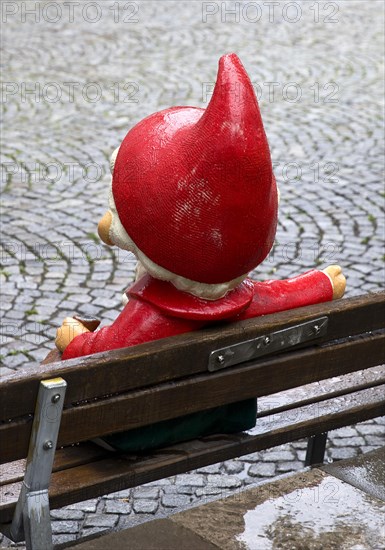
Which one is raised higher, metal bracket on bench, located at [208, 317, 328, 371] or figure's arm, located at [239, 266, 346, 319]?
figure's arm, located at [239, 266, 346, 319]

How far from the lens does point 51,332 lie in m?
5.63

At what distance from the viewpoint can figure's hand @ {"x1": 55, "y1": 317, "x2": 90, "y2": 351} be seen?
3375 mm

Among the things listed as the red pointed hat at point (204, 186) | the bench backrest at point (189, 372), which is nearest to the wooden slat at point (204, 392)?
the bench backrest at point (189, 372)

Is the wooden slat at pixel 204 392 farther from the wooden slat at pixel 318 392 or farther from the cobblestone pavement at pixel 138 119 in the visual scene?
the cobblestone pavement at pixel 138 119

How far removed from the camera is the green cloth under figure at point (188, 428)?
3.26 meters

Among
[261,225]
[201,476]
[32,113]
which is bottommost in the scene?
[201,476]

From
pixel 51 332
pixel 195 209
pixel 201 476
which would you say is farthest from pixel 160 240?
pixel 51 332

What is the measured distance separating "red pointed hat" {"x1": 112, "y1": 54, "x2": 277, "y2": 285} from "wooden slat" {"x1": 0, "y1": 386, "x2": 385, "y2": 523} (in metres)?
0.55

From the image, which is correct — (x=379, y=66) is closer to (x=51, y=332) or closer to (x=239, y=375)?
(x=51, y=332)

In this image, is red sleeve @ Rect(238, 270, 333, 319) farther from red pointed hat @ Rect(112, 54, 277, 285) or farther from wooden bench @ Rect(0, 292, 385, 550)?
red pointed hat @ Rect(112, 54, 277, 285)

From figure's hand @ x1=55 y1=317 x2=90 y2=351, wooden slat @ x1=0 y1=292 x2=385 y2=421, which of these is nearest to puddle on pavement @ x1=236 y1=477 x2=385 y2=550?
wooden slat @ x1=0 y1=292 x2=385 y2=421

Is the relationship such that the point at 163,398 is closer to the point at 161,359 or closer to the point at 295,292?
the point at 161,359

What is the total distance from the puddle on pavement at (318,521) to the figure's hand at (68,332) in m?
0.76

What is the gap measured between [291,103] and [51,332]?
5.12 metres
